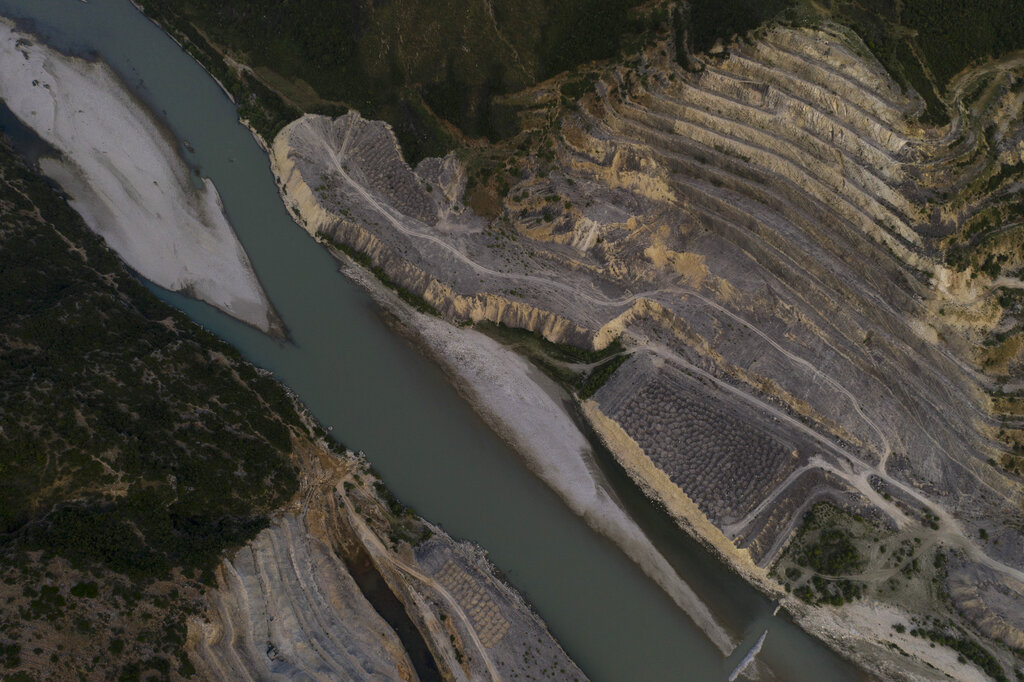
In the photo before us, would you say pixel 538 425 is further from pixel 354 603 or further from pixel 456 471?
pixel 354 603

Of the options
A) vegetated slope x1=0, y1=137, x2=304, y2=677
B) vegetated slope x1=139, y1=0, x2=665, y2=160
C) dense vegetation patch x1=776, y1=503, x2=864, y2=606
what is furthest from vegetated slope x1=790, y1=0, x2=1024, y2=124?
vegetated slope x1=0, y1=137, x2=304, y2=677

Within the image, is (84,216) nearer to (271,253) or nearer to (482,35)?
(271,253)

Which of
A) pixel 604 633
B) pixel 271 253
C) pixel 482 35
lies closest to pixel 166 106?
pixel 271 253

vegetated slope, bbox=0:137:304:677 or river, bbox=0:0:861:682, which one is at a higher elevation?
river, bbox=0:0:861:682

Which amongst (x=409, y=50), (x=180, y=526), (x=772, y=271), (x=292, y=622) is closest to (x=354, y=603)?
(x=292, y=622)

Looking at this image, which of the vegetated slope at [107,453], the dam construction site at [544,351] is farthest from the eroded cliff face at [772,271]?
the vegetated slope at [107,453]

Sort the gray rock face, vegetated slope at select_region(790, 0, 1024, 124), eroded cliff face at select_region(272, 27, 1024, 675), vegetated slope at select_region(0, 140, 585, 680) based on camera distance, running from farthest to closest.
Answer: eroded cliff face at select_region(272, 27, 1024, 675) < vegetated slope at select_region(790, 0, 1024, 124) < the gray rock face < vegetated slope at select_region(0, 140, 585, 680)

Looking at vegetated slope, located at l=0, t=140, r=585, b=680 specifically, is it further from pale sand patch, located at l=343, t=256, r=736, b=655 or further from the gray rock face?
pale sand patch, located at l=343, t=256, r=736, b=655

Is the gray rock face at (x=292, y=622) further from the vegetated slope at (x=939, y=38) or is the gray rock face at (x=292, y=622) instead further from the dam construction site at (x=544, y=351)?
the vegetated slope at (x=939, y=38)
